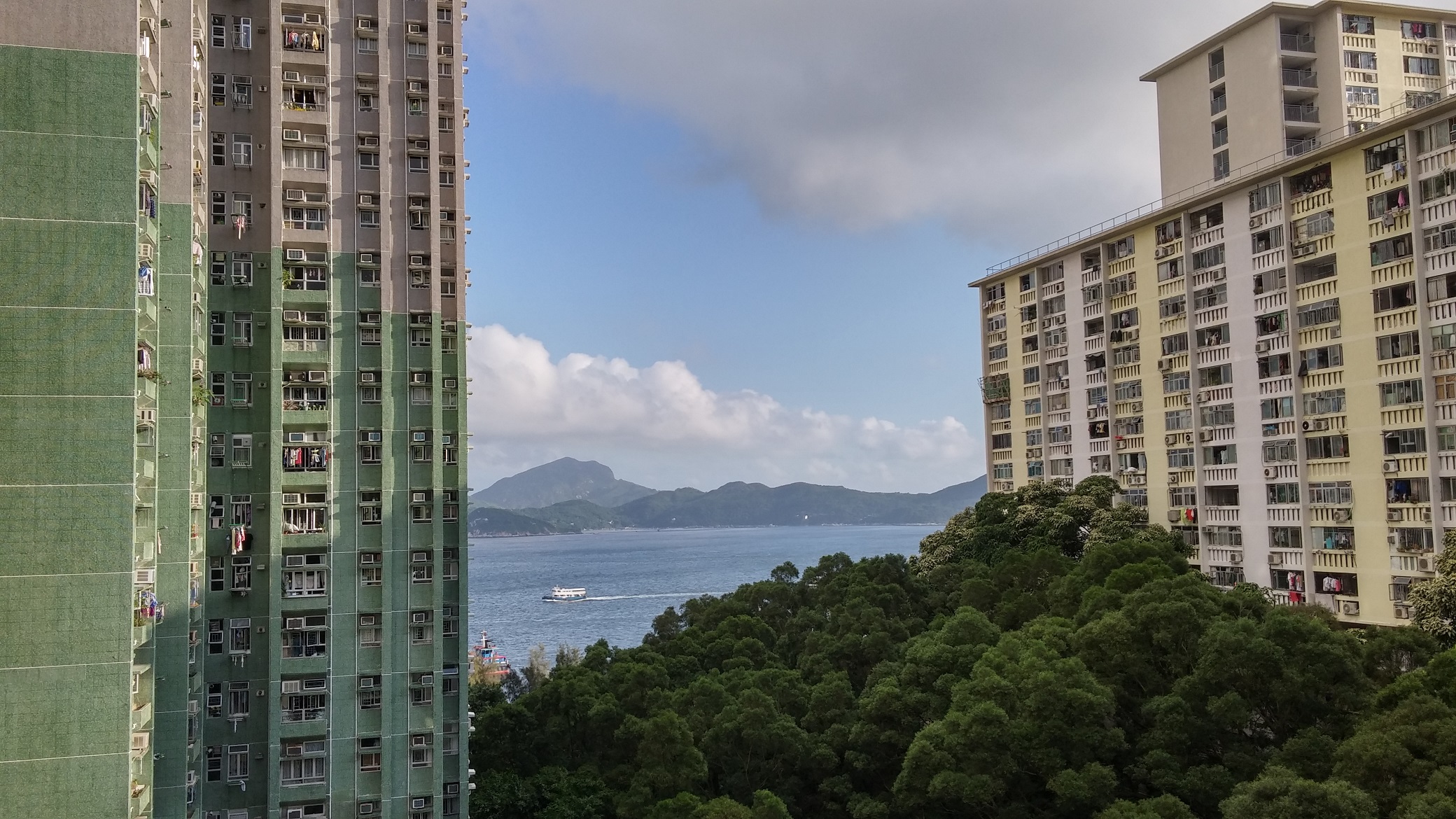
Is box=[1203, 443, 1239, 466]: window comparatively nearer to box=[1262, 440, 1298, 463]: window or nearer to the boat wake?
box=[1262, 440, 1298, 463]: window

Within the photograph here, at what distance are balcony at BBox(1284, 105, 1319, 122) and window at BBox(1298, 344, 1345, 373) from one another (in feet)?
37.7

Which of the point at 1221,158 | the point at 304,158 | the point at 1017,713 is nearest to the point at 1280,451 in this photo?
the point at 1221,158

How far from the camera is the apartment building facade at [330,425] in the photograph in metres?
29.5

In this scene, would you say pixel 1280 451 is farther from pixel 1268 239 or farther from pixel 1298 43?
pixel 1298 43

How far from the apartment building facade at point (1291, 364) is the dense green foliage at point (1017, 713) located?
3276mm

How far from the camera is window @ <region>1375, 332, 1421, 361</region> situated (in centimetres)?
3180

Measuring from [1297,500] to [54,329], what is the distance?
35948 millimetres

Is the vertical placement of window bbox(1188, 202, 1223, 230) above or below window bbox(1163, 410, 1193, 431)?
above

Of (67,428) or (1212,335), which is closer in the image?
(67,428)

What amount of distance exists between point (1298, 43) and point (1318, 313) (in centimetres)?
1334

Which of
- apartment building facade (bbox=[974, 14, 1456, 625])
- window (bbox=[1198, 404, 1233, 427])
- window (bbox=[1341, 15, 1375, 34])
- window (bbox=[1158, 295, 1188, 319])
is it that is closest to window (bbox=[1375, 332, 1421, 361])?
apartment building facade (bbox=[974, 14, 1456, 625])

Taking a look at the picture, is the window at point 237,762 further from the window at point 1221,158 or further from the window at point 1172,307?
the window at point 1221,158

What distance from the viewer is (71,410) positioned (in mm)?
18094

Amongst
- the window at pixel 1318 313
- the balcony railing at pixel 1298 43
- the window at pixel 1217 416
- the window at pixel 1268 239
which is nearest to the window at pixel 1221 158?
the balcony railing at pixel 1298 43
